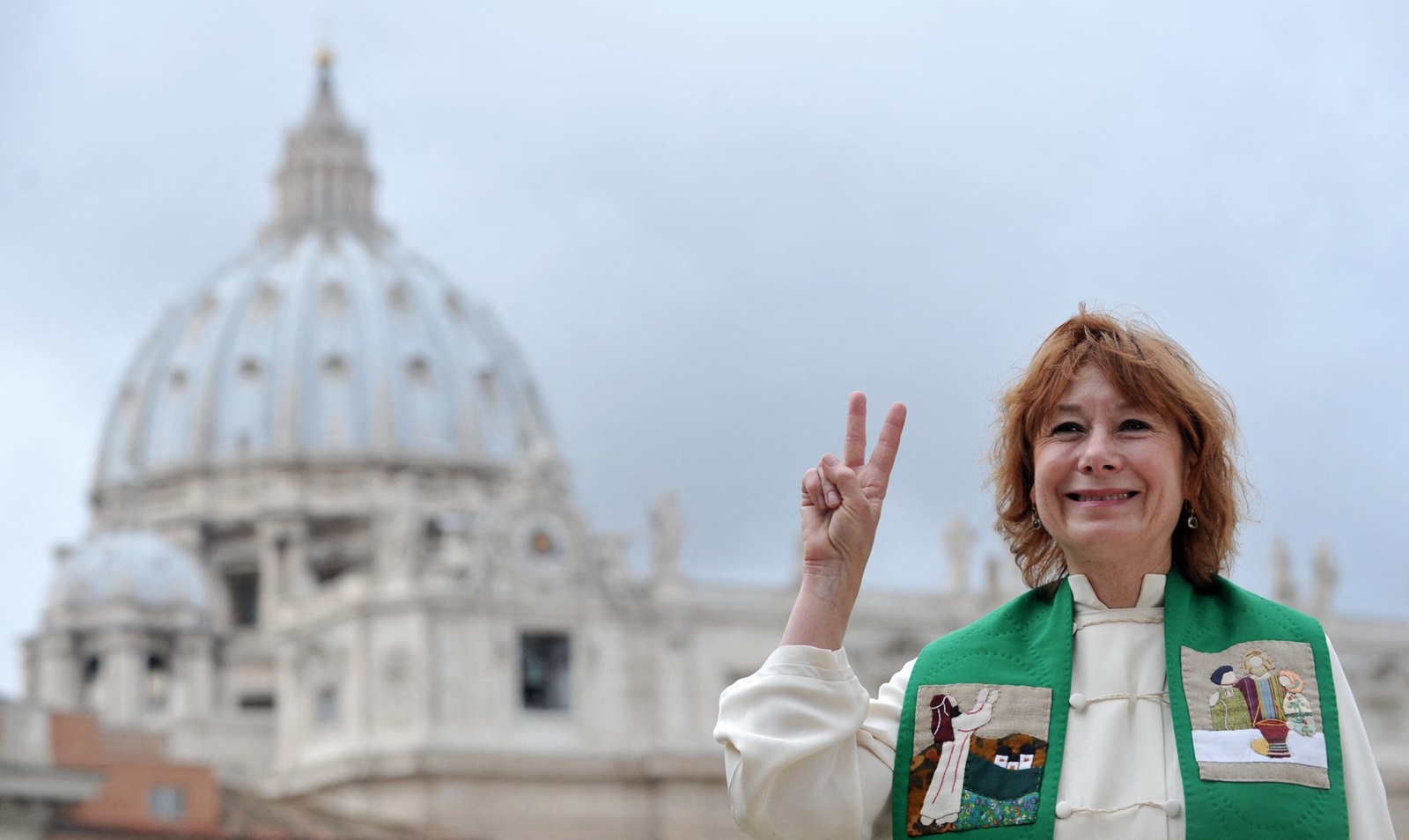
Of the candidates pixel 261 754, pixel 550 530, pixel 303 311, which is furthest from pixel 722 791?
pixel 303 311

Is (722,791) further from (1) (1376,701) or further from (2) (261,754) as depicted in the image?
(1) (1376,701)

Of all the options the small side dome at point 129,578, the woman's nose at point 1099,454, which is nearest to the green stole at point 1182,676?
the woman's nose at point 1099,454

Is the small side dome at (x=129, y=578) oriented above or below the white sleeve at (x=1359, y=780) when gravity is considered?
above

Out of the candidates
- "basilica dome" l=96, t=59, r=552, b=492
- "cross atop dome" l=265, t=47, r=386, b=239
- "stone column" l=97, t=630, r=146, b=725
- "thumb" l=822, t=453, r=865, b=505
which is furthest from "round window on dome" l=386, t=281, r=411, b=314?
"thumb" l=822, t=453, r=865, b=505

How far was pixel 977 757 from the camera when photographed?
3.99 metres

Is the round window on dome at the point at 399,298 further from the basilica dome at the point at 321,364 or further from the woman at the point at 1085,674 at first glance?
the woman at the point at 1085,674

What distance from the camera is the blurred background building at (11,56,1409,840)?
1692 inches

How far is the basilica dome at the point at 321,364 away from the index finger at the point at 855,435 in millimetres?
69651

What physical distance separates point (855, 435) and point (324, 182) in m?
82.2

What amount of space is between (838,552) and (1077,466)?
17.3 inches

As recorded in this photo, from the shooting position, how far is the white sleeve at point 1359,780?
3.82 m

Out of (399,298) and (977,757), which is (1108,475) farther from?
(399,298)

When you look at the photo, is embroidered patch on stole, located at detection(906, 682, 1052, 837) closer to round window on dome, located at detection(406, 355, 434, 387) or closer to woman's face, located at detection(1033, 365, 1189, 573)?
woman's face, located at detection(1033, 365, 1189, 573)

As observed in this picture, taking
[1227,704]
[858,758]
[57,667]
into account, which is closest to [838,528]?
[858,758]
